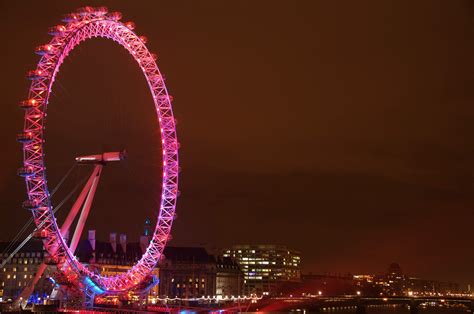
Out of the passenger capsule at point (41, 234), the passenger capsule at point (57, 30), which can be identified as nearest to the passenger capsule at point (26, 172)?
the passenger capsule at point (41, 234)

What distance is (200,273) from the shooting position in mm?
125062

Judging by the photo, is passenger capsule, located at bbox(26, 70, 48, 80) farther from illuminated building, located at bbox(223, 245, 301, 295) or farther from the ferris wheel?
illuminated building, located at bbox(223, 245, 301, 295)

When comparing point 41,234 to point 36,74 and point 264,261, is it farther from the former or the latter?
point 264,261

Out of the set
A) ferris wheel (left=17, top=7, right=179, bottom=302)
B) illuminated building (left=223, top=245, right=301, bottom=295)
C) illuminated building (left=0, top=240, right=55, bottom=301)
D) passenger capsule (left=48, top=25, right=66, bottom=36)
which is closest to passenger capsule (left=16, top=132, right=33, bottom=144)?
ferris wheel (left=17, top=7, right=179, bottom=302)

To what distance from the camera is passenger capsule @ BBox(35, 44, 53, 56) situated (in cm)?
4500

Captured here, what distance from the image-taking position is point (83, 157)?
178ft

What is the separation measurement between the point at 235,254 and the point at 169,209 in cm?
14544

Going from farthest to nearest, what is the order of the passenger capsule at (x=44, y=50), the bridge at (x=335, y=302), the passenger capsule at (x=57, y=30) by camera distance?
the bridge at (x=335, y=302) → the passenger capsule at (x=57, y=30) → the passenger capsule at (x=44, y=50)

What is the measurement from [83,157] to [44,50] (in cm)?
1223

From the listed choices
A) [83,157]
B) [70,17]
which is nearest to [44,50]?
[70,17]

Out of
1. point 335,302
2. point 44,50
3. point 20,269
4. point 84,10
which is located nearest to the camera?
point 44,50

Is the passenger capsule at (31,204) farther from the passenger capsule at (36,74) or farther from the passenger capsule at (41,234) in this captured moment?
the passenger capsule at (36,74)

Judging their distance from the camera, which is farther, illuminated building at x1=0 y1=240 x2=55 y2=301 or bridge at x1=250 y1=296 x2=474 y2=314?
illuminated building at x1=0 y1=240 x2=55 y2=301

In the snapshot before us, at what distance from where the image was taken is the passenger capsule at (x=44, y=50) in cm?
4500
